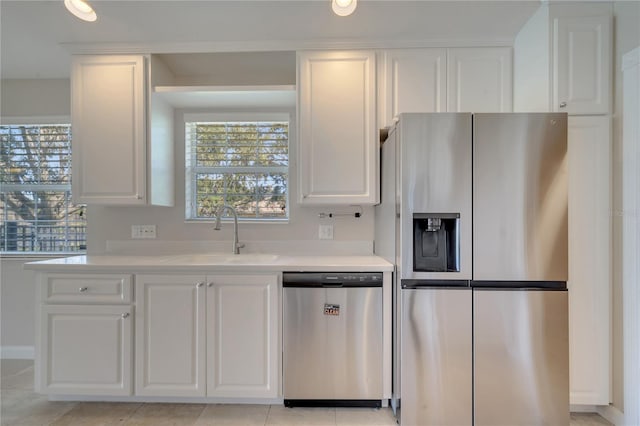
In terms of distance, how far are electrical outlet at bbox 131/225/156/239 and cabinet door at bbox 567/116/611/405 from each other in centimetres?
300

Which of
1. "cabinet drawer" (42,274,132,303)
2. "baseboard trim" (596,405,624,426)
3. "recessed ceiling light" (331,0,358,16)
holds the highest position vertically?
"recessed ceiling light" (331,0,358,16)

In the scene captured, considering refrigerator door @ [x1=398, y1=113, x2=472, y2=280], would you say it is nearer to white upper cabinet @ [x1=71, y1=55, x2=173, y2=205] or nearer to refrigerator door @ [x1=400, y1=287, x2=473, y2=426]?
refrigerator door @ [x1=400, y1=287, x2=473, y2=426]

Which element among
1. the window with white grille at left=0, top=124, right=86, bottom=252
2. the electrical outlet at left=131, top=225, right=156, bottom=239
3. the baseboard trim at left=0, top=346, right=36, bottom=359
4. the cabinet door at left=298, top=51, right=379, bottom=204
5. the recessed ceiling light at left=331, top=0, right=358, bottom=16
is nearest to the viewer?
the recessed ceiling light at left=331, top=0, right=358, bottom=16

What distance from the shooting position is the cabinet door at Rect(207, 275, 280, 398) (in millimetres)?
1868

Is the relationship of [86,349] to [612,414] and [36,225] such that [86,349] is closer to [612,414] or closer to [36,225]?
[36,225]

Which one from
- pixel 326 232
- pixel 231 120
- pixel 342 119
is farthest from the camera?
pixel 231 120

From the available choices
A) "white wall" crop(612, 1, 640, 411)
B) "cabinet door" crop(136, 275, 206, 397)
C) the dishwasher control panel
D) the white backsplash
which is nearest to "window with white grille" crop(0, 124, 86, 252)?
the white backsplash

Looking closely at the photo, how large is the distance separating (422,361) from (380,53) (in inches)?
79.9

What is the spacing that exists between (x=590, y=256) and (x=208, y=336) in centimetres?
236

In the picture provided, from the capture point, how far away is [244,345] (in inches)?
73.6

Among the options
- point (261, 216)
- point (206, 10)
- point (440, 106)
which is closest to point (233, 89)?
point (206, 10)

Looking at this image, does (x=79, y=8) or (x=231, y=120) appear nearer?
(x=79, y=8)

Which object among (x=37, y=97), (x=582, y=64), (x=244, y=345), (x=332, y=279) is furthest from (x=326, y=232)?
(x=37, y=97)

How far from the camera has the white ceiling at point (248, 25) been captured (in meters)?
1.88
